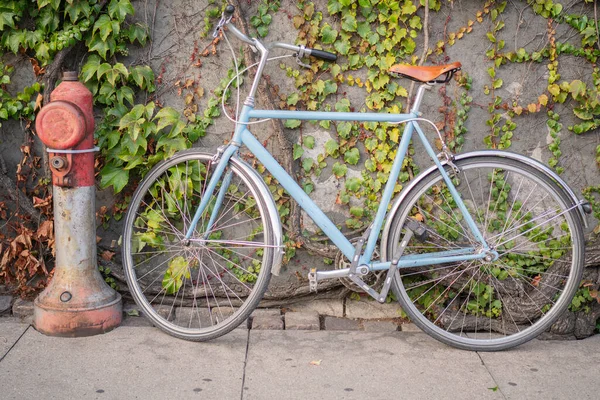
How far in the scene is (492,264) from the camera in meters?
4.50

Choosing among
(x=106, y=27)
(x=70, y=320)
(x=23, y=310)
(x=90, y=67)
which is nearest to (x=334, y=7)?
(x=106, y=27)

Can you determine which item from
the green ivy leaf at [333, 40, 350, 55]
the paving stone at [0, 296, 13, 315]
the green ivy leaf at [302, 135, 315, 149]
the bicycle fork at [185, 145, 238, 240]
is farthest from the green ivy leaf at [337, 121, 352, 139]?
the paving stone at [0, 296, 13, 315]

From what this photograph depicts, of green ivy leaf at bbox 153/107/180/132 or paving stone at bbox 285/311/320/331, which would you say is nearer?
green ivy leaf at bbox 153/107/180/132

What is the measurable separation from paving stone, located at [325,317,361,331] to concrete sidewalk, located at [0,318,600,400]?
0.11 metres

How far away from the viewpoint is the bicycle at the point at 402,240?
401cm

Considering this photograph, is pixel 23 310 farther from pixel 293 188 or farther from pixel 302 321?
pixel 293 188

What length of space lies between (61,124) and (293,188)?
1.32 m

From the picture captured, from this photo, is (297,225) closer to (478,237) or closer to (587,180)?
(478,237)

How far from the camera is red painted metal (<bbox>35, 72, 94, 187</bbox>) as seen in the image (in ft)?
13.1

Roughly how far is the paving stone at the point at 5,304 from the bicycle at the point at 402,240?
0.80 m

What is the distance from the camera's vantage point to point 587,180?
4.61 meters

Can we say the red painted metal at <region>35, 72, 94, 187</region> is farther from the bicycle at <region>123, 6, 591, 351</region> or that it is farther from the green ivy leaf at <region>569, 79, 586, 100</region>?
the green ivy leaf at <region>569, 79, 586, 100</region>

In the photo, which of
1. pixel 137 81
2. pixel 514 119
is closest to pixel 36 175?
pixel 137 81

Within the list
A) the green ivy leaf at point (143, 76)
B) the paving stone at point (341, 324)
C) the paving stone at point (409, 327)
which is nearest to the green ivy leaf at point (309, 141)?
the green ivy leaf at point (143, 76)
